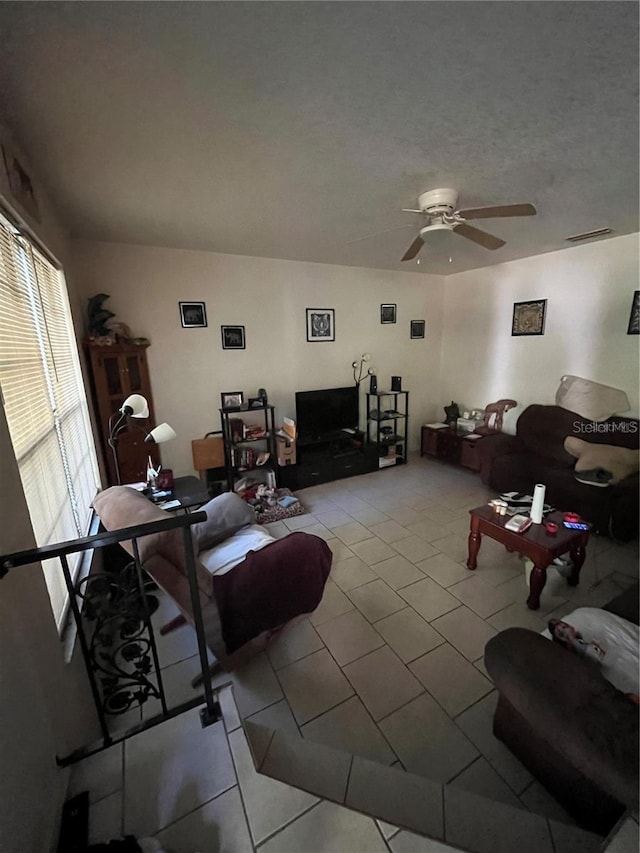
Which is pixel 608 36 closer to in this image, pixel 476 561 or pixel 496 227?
pixel 496 227

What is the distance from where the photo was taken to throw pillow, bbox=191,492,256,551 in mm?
1907

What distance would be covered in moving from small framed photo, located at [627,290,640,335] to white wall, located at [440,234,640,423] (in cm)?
3

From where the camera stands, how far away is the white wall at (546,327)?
2.75 meters

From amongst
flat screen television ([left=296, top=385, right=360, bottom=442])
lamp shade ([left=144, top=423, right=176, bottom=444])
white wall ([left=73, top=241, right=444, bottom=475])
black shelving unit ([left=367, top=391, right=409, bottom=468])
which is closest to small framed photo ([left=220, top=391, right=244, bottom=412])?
white wall ([left=73, top=241, right=444, bottom=475])

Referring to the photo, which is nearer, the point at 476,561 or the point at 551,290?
the point at 476,561

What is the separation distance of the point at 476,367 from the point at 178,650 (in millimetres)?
3959

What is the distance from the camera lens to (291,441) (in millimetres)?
3371

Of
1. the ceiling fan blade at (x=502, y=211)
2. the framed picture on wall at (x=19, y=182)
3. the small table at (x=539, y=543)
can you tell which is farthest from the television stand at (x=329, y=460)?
the framed picture on wall at (x=19, y=182)

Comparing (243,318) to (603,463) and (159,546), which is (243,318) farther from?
(603,463)

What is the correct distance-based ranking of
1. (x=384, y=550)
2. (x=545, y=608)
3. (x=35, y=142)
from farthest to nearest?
(x=384, y=550)
(x=545, y=608)
(x=35, y=142)

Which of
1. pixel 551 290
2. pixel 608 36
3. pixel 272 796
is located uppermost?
pixel 608 36

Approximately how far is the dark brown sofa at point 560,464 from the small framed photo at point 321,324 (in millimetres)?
2009

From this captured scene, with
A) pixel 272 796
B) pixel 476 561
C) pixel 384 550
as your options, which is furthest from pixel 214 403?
pixel 272 796

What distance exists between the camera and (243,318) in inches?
128
